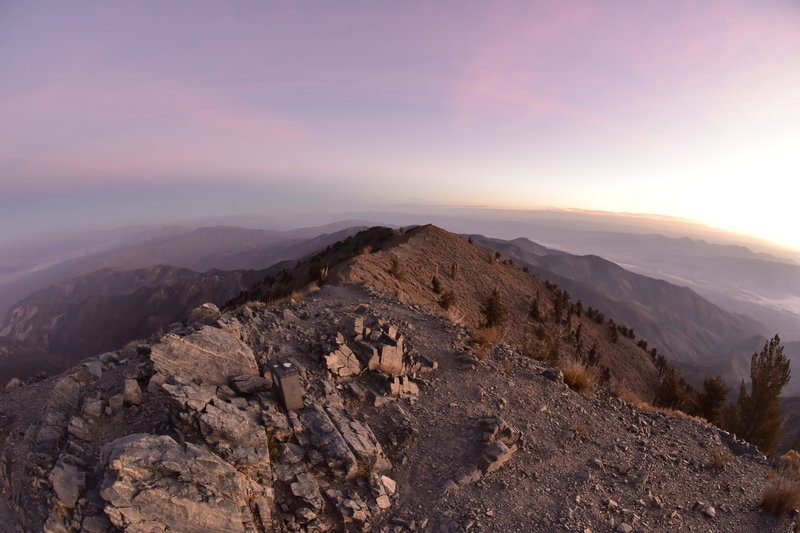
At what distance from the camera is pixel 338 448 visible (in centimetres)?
A: 597

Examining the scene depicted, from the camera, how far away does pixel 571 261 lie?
17362 cm

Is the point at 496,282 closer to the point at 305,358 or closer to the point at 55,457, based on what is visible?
the point at 305,358

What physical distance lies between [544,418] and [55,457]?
8.94 metres

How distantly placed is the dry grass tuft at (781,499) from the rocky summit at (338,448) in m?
0.19

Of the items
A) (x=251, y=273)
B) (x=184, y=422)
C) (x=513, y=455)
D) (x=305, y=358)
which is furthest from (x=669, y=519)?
(x=251, y=273)

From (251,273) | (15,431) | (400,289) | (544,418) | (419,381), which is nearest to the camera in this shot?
(15,431)

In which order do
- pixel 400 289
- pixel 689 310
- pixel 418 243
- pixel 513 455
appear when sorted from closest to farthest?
pixel 513 455, pixel 400 289, pixel 418 243, pixel 689 310

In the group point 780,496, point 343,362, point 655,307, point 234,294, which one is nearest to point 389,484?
point 343,362

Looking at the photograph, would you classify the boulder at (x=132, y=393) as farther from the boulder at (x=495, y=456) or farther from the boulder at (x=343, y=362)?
the boulder at (x=495, y=456)

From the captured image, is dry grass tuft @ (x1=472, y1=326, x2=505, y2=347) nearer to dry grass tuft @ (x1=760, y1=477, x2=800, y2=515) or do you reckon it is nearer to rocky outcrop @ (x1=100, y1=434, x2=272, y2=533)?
dry grass tuft @ (x1=760, y1=477, x2=800, y2=515)

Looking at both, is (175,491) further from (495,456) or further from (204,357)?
(495,456)

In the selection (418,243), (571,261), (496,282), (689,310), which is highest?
(418,243)

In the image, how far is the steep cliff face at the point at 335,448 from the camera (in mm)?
4711

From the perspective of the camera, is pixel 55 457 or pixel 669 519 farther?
pixel 669 519
